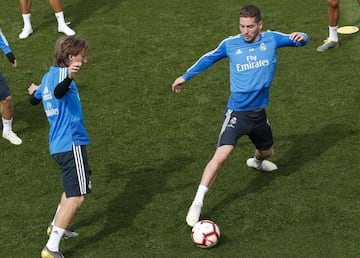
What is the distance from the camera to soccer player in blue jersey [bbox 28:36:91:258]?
8367 mm

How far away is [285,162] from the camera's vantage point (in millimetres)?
10516

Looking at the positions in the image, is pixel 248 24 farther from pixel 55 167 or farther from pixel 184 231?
pixel 55 167

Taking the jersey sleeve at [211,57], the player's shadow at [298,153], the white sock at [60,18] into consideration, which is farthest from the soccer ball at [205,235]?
the white sock at [60,18]

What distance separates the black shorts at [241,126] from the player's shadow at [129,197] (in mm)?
1195

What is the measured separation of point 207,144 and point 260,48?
7.54 ft

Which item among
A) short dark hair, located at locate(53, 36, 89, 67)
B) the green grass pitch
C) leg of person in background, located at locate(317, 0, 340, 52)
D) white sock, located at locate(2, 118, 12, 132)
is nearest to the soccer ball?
the green grass pitch

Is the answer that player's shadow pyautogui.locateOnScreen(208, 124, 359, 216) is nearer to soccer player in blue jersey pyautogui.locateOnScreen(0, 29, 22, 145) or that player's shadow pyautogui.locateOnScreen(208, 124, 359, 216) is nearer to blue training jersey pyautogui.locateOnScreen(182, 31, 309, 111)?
blue training jersey pyautogui.locateOnScreen(182, 31, 309, 111)

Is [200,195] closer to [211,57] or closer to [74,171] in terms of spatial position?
[74,171]

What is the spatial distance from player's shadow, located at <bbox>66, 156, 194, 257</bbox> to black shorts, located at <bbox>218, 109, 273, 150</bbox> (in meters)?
1.20

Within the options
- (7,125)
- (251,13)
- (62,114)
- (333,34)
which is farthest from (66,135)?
(333,34)

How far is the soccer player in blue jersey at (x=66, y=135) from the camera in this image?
8.37m

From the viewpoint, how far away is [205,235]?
859 centimetres

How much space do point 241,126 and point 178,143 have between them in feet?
6.53

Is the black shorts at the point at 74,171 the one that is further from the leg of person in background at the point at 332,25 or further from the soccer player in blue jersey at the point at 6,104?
the leg of person in background at the point at 332,25
